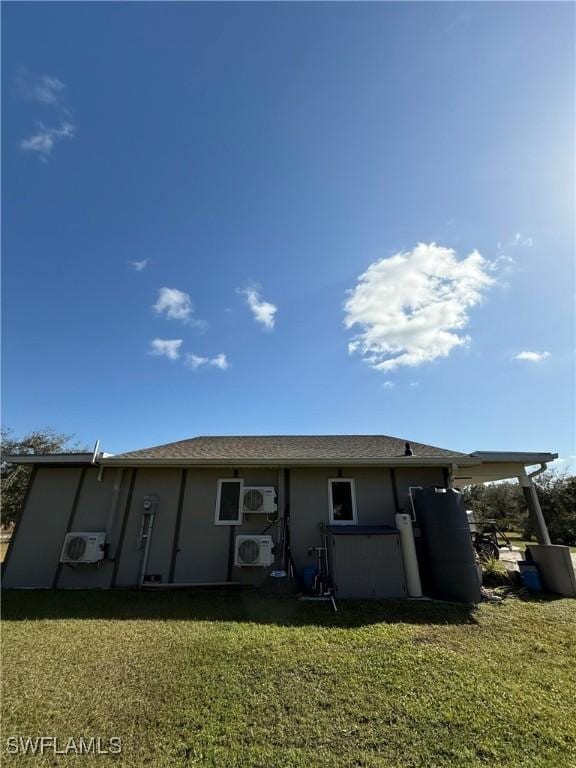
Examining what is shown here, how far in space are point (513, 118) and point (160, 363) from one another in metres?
10.5

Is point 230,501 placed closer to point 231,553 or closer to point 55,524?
point 231,553

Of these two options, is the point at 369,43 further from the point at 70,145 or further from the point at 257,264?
the point at 70,145

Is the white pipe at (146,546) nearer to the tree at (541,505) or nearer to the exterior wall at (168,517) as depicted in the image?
the exterior wall at (168,517)

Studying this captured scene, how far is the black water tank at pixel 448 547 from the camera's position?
513 cm

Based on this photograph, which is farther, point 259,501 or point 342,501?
point 342,501

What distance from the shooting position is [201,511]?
647 cm

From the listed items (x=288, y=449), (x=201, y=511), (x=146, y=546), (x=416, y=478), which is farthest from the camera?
(x=288, y=449)

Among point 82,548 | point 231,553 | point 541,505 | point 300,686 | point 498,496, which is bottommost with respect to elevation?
point 300,686

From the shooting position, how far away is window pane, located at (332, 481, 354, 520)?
643cm

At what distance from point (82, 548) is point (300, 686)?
518cm

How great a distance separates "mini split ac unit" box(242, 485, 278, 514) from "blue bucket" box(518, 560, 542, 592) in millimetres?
4961

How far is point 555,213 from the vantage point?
6.76 meters

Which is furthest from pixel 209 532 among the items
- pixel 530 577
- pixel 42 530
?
pixel 530 577

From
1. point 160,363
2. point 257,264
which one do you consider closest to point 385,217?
point 257,264
